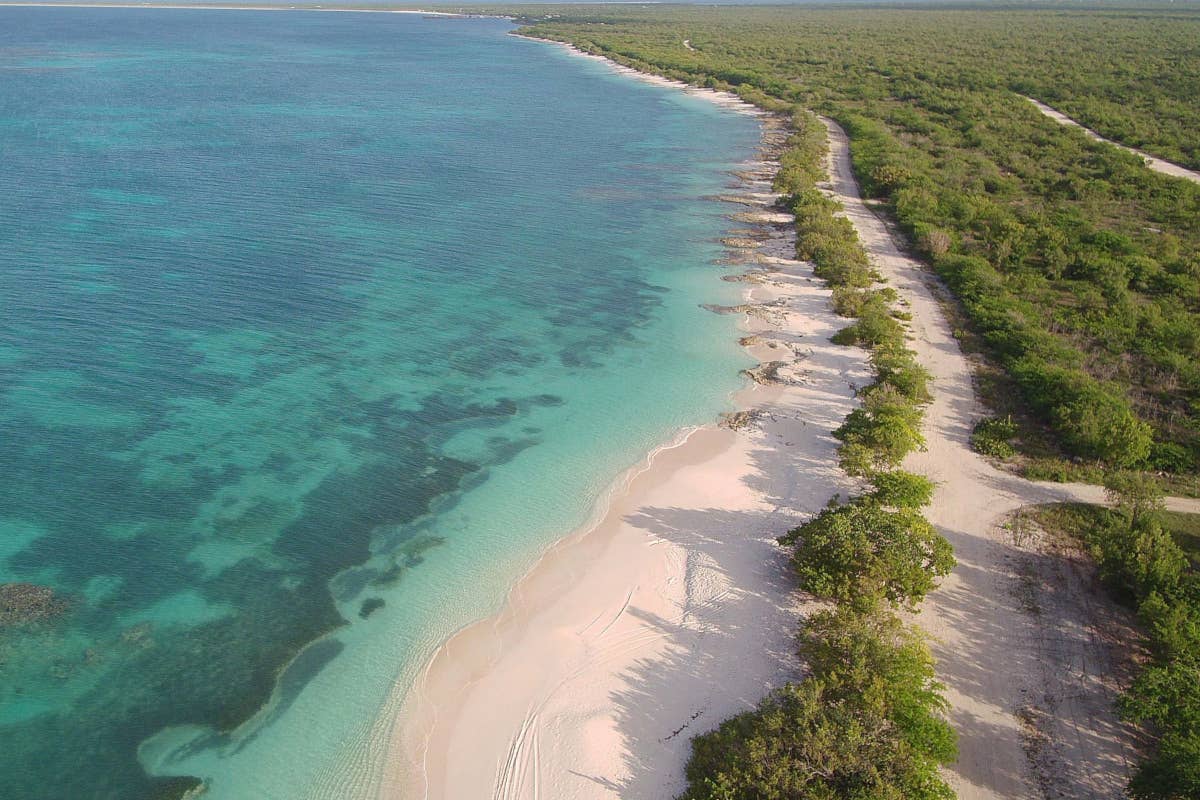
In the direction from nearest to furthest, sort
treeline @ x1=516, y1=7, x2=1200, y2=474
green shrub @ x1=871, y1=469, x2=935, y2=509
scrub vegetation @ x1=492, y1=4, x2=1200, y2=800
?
scrub vegetation @ x1=492, y1=4, x2=1200, y2=800, green shrub @ x1=871, y1=469, x2=935, y2=509, treeline @ x1=516, y1=7, x2=1200, y2=474

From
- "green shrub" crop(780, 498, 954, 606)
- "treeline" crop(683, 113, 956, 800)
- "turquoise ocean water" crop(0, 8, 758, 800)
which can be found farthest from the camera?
"green shrub" crop(780, 498, 954, 606)

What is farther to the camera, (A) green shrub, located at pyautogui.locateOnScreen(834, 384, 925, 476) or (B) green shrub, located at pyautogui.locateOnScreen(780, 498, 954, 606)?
(A) green shrub, located at pyautogui.locateOnScreen(834, 384, 925, 476)

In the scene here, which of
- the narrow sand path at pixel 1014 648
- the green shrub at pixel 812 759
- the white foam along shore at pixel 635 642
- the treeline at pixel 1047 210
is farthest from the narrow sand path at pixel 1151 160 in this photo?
the green shrub at pixel 812 759

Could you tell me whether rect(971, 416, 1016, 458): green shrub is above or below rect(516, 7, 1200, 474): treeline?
below

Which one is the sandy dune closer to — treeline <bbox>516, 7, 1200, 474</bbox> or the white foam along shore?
the white foam along shore

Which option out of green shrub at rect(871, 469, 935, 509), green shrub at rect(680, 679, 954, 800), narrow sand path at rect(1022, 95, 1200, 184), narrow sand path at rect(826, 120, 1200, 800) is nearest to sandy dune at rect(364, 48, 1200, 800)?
narrow sand path at rect(826, 120, 1200, 800)

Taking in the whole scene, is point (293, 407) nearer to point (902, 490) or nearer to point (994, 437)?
point (902, 490)

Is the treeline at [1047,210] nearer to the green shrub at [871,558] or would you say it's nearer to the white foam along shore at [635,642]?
the green shrub at [871,558]

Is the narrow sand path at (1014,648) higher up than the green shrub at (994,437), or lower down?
lower down

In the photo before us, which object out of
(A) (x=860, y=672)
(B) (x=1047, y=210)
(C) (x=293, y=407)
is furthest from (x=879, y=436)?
(B) (x=1047, y=210)
